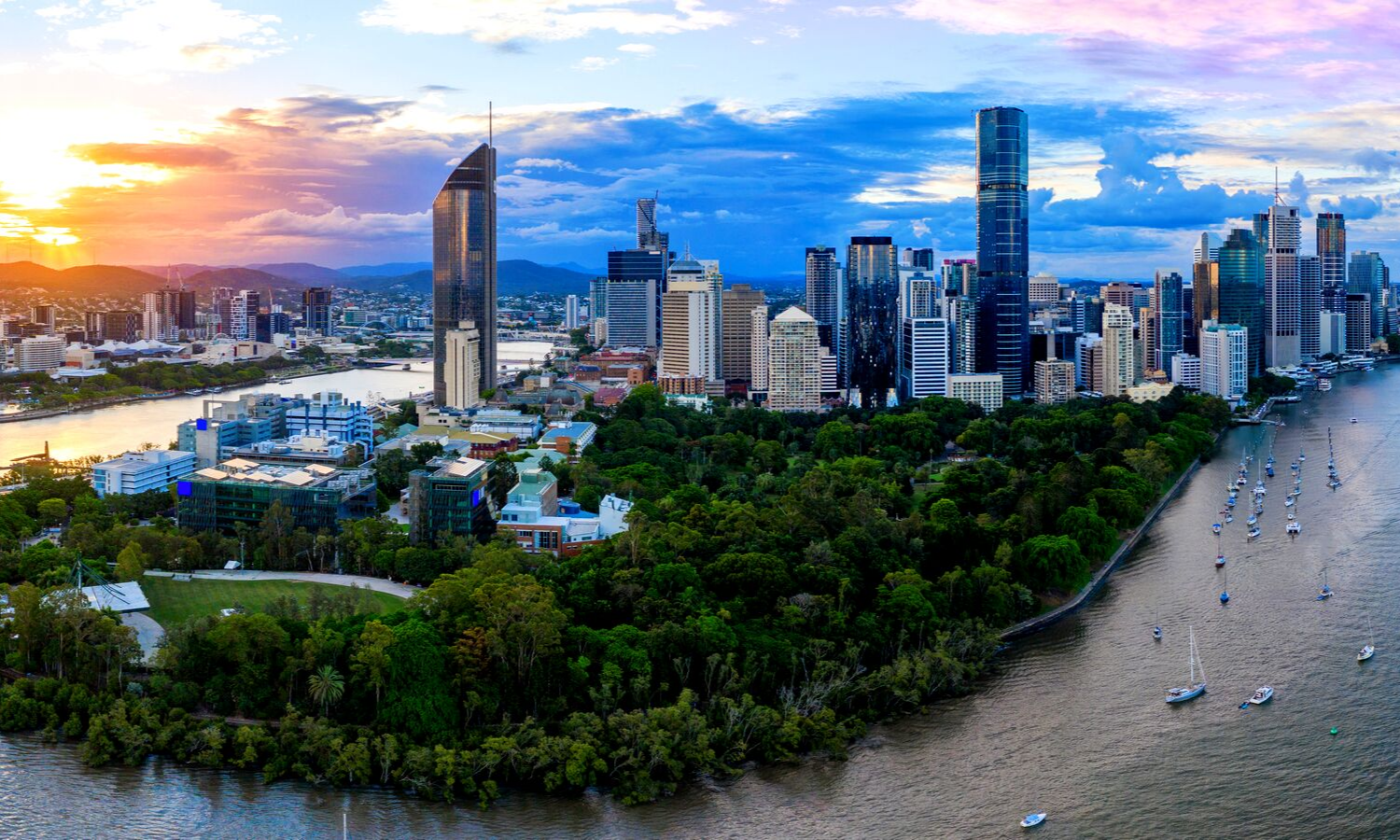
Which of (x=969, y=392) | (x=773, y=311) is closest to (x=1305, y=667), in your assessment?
(x=969, y=392)

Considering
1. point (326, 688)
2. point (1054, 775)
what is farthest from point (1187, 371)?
point (326, 688)

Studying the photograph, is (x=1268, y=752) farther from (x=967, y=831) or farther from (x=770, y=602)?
(x=770, y=602)

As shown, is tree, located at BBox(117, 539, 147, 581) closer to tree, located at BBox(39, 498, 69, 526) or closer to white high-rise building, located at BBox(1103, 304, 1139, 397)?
tree, located at BBox(39, 498, 69, 526)

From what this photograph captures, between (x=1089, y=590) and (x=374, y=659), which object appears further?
(x=1089, y=590)

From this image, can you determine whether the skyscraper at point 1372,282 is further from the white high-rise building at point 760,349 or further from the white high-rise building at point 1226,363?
the white high-rise building at point 760,349

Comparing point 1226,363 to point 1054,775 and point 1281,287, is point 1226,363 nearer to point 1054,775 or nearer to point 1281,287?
point 1281,287

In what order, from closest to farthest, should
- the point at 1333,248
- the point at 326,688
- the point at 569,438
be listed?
the point at 326,688 → the point at 569,438 → the point at 1333,248

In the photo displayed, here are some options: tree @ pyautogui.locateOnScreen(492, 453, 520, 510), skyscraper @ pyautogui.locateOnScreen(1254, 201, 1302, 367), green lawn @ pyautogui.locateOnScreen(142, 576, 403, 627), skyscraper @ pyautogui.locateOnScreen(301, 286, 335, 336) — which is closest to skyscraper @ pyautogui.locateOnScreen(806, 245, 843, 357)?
skyscraper @ pyautogui.locateOnScreen(1254, 201, 1302, 367)
